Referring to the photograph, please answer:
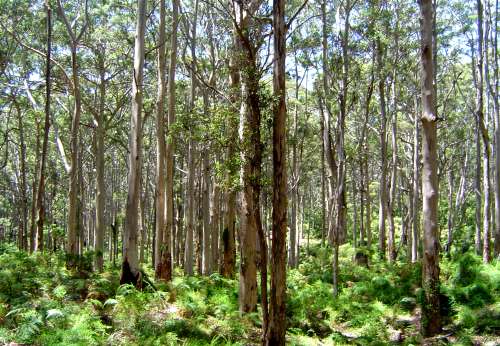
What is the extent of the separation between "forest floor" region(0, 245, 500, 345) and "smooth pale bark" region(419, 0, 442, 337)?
54 centimetres

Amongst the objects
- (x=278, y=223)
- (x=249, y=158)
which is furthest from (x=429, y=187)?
(x=249, y=158)

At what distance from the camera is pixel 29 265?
12.3 meters

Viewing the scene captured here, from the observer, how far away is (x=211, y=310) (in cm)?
1053

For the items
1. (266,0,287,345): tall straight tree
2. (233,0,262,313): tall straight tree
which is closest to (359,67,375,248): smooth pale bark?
(233,0,262,313): tall straight tree

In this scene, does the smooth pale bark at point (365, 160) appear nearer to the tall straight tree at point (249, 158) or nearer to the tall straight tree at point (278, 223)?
the tall straight tree at point (249, 158)

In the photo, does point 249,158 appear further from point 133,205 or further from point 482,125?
point 482,125

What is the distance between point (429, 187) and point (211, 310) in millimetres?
5244

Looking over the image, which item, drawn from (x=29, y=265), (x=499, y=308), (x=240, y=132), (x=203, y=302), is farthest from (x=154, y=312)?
(x=499, y=308)

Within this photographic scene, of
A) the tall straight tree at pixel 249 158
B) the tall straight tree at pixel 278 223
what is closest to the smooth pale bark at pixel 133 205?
the tall straight tree at pixel 249 158

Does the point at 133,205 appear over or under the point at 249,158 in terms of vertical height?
under

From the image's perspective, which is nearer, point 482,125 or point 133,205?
point 133,205

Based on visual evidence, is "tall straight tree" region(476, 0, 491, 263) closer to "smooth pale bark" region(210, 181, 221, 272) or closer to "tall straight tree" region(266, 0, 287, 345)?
"tall straight tree" region(266, 0, 287, 345)

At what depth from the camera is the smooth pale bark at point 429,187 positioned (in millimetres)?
8461

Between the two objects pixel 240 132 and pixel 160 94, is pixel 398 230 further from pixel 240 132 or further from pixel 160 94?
pixel 240 132
